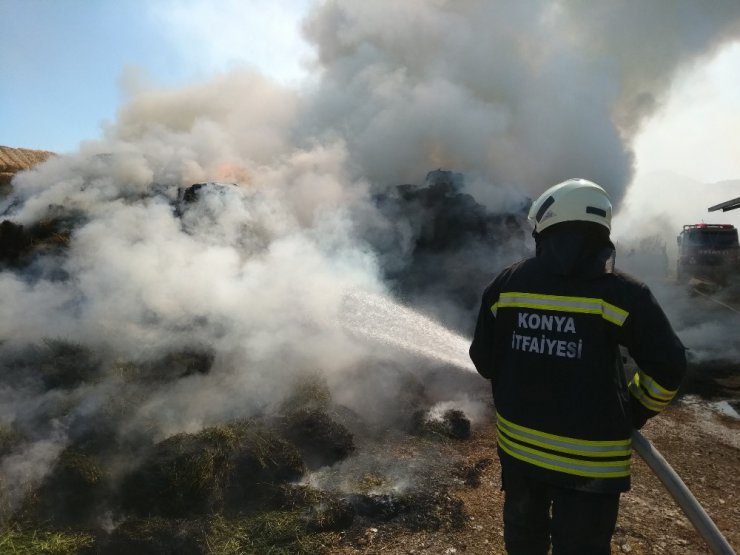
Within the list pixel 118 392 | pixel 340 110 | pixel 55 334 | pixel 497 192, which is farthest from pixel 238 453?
pixel 340 110

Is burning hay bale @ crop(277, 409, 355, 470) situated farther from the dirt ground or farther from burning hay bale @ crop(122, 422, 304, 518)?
the dirt ground

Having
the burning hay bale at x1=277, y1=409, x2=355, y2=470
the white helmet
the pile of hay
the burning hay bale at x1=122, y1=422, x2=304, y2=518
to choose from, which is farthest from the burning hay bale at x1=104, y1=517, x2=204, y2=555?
the pile of hay

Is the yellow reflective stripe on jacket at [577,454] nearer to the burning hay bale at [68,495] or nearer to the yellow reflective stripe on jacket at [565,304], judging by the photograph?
the yellow reflective stripe on jacket at [565,304]

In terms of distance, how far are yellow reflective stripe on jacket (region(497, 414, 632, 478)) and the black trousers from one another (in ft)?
0.35

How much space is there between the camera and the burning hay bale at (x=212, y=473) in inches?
144

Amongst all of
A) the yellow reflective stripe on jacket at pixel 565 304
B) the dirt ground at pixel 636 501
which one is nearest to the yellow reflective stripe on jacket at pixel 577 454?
the yellow reflective stripe on jacket at pixel 565 304

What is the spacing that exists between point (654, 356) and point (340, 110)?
71.7 feet

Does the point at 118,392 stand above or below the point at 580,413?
below

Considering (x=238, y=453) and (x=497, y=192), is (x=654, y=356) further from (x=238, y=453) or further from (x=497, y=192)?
(x=497, y=192)

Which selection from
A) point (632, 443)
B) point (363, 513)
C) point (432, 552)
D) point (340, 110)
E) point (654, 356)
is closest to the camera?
point (654, 356)

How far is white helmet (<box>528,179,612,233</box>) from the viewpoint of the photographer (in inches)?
84.2

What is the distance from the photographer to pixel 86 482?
11.8 ft

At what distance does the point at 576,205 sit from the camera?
215 cm

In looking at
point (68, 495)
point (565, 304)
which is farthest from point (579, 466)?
point (68, 495)
